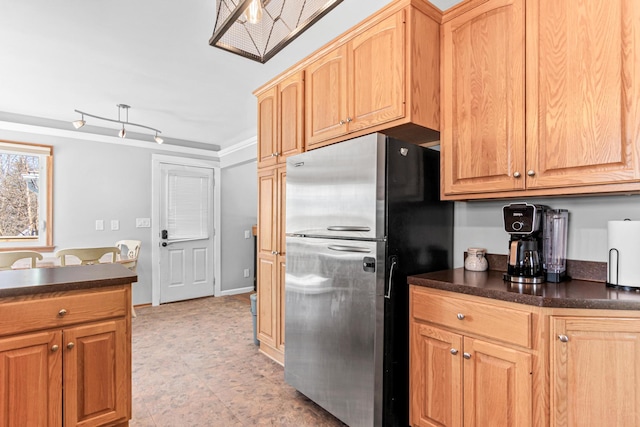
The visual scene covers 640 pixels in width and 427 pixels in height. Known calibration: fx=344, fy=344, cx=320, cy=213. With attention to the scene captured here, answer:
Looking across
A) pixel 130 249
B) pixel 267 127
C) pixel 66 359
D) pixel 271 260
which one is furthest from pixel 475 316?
pixel 130 249

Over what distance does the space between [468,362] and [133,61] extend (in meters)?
3.05

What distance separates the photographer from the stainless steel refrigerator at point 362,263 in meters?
1.73

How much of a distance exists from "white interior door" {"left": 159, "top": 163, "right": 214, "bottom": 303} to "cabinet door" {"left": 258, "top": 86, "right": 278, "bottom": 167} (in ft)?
8.03

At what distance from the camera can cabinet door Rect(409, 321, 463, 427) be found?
1600 millimetres

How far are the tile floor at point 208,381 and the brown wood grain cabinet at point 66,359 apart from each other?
49cm

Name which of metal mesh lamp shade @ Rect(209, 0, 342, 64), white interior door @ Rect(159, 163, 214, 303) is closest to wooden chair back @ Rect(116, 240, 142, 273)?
white interior door @ Rect(159, 163, 214, 303)

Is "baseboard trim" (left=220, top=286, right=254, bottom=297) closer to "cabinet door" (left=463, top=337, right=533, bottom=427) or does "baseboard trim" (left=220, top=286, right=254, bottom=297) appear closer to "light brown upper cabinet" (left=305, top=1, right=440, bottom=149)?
"light brown upper cabinet" (left=305, top=1, right=440, bottom=149)

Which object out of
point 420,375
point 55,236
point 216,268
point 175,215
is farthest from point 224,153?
point 420,375

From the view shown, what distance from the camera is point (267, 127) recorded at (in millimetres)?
2838

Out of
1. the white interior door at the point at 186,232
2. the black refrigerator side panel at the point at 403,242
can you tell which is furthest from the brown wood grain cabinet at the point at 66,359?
the white interior door at the point at 186,232

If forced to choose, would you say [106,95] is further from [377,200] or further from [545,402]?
[545,402]

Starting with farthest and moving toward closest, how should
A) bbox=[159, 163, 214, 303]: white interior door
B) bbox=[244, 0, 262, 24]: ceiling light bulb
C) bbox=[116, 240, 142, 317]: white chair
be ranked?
1. bbox=[159, 163, 214, 303]: white interior door
2. bbox=[116, 240, 142, 317]: white chair
3. bbox=[244, 0, 262, 24]: ceiling light bulb

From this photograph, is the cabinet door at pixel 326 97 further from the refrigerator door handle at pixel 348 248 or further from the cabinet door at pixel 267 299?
the cabinet door at pixel 267 299

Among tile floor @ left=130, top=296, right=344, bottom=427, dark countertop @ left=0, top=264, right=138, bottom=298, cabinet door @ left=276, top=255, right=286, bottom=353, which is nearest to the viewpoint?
dark countertop @ left=0, top=264, right=138, bottom=298
